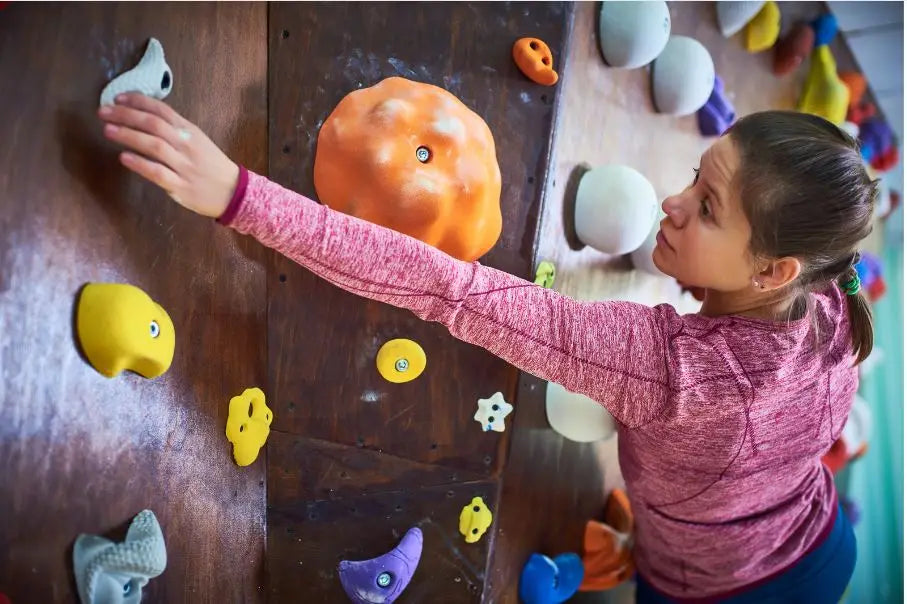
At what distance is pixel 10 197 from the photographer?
661 millimetres

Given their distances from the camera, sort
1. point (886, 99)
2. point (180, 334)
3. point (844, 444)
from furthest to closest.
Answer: point (886, 99)
point (844, 444)
point (180, 334)

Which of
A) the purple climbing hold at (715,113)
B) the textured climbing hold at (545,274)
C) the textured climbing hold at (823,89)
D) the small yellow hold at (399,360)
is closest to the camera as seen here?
the small yellow hold at (399,360)

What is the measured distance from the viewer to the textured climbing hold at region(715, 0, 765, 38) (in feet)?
5.04

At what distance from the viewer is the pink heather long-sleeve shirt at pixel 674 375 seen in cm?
73

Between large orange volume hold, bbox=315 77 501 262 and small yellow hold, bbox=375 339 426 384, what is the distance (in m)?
0.14

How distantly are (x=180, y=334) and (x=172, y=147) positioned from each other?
0.25 metres

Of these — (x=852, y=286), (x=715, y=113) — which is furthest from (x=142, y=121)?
(x=715, y=113)

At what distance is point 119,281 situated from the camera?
76 cm

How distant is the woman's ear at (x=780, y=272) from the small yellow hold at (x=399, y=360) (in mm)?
444

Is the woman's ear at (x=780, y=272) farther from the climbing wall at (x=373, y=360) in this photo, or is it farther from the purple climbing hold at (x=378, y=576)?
the purple climbing hold at (x=378, y=576)

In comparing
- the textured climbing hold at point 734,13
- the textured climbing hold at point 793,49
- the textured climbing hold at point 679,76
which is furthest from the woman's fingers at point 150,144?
the textured climbing hold at point 793,49

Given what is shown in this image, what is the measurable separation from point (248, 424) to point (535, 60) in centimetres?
61

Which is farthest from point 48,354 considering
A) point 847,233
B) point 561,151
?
point 847,233

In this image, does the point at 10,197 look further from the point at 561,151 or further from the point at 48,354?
the point at 561,151
